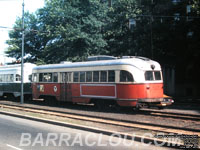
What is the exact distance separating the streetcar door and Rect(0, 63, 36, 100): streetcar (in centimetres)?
698

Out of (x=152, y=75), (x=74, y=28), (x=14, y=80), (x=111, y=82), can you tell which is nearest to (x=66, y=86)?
(x=111, y=82)

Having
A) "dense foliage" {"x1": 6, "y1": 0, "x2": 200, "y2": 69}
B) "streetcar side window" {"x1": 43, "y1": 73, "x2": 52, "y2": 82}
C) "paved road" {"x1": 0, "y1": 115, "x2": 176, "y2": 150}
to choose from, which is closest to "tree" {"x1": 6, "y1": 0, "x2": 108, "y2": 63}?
"dense foliage" {"x1": 6, "y1": 0, "x2": 200, "y2": 69}

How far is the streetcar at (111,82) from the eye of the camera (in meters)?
15.4

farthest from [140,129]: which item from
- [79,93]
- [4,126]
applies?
[79,93]

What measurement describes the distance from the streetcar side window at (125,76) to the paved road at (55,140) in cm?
585

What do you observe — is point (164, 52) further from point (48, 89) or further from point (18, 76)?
point (18, 76)

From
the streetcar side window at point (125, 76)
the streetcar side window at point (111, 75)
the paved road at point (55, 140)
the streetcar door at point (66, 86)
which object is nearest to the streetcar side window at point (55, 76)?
the streetcar door at point (66, 86)

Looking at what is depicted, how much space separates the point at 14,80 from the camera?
88.6ft

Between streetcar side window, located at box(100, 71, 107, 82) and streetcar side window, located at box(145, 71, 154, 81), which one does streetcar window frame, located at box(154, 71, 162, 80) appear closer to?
streetcar side window, located at box(145, 71, 154, 81)

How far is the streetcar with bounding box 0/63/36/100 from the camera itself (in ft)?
85.7

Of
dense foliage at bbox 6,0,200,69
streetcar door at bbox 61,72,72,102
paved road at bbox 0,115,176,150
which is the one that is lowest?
paved road at bbox 0,115,176,150

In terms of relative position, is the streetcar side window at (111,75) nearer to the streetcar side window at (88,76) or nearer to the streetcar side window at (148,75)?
the streetcar side window at (88,76)

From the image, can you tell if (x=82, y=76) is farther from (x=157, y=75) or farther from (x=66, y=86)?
(x=157, y=75)

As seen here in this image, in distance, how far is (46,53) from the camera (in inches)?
1302
